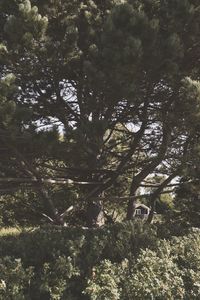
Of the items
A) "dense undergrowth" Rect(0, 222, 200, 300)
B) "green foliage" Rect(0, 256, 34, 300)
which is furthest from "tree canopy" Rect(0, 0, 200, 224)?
"green foliage" Rect(0, 256, 34, 300)

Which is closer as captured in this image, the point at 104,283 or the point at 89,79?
the point at 104,283

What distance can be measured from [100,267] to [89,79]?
2830 mm

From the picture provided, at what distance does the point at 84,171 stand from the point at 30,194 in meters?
5.90

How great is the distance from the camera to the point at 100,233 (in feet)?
20.6

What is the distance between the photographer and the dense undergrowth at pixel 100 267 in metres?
4.71

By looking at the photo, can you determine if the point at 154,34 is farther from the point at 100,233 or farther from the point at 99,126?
the point at 100,233

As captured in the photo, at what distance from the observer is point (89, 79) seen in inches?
252

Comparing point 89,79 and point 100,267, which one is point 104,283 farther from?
point 89,79

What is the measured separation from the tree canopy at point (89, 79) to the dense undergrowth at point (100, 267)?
5.26 ft

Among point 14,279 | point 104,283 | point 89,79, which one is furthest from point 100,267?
point 89,79

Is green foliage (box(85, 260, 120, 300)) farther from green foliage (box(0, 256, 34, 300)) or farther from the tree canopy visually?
the tree canopy

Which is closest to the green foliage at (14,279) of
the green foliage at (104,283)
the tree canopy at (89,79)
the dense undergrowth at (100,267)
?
the dense undergrowth at (100,267)

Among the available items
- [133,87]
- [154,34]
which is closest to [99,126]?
[133,87]

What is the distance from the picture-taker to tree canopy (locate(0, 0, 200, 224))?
596 cm
